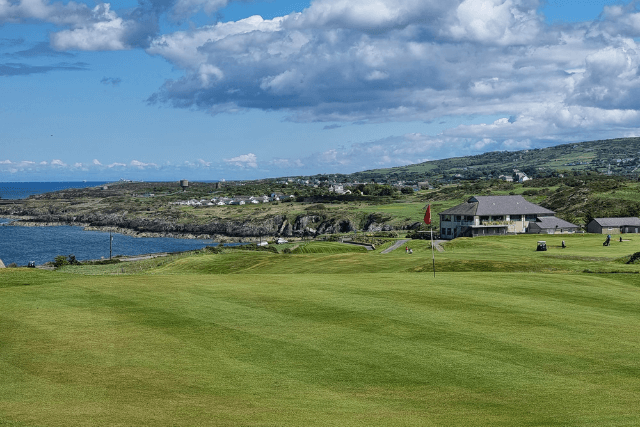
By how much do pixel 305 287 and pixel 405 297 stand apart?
5.77 m

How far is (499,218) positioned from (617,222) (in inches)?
790

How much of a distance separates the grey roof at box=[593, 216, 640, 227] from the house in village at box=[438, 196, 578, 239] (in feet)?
14.5

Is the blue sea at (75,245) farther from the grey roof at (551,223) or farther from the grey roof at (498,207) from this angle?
the grey roof at (551,223)

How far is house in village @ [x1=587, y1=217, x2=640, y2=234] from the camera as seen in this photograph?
104 m

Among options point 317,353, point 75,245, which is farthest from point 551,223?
point 75,245

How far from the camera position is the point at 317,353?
60.6 ft

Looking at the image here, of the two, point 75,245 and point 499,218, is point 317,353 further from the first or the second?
point 75,245

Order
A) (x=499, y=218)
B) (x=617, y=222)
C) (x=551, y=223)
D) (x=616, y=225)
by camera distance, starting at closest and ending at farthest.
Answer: (x=616, y=225), (x=617, y=222), (x=551, y=223), (x=499, y=218)

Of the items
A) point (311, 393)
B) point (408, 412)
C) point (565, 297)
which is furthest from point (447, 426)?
point (565, 297)

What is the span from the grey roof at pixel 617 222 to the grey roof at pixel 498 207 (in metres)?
10.1

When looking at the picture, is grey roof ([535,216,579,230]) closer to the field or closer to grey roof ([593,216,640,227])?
grey roof ([593,216,640,227])

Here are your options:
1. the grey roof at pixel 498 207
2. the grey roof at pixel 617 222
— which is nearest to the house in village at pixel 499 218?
the grey roof at pixel 498 207

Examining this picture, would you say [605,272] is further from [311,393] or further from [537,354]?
[311,393]

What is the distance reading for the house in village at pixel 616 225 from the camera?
340 ft
